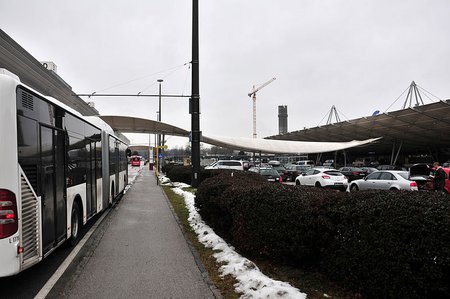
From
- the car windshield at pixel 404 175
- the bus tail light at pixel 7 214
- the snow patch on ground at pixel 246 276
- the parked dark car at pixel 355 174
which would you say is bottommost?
the parked dark car at pixel 355 174

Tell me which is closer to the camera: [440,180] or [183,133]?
[440,180]

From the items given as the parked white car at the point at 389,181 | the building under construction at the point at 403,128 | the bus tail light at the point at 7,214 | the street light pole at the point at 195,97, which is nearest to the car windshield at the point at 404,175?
the parked white car at the point at 389,181

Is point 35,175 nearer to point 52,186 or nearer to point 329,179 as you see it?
point 52,186

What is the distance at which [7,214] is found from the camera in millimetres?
4383

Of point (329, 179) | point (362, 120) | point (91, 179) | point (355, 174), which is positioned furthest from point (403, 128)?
point (91, 179)

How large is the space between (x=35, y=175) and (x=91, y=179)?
15.2 ft

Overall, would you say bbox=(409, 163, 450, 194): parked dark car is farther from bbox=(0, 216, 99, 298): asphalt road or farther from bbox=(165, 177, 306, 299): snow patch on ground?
bbox=(0, 216, 99, 298): asphalt road

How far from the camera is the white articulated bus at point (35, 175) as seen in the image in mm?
4426

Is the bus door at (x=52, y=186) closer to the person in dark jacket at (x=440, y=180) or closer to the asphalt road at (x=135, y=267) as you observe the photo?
the asphalt road at (x=135, y=267)

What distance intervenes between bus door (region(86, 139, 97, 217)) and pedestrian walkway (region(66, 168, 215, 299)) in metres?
0.80

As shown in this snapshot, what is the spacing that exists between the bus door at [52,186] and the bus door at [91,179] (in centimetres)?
256

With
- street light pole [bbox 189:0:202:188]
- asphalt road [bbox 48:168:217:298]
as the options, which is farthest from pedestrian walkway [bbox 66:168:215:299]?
street light pole [bbox 189:0:202:188]

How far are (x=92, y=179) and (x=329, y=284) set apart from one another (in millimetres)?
7130

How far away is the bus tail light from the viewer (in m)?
4.33
